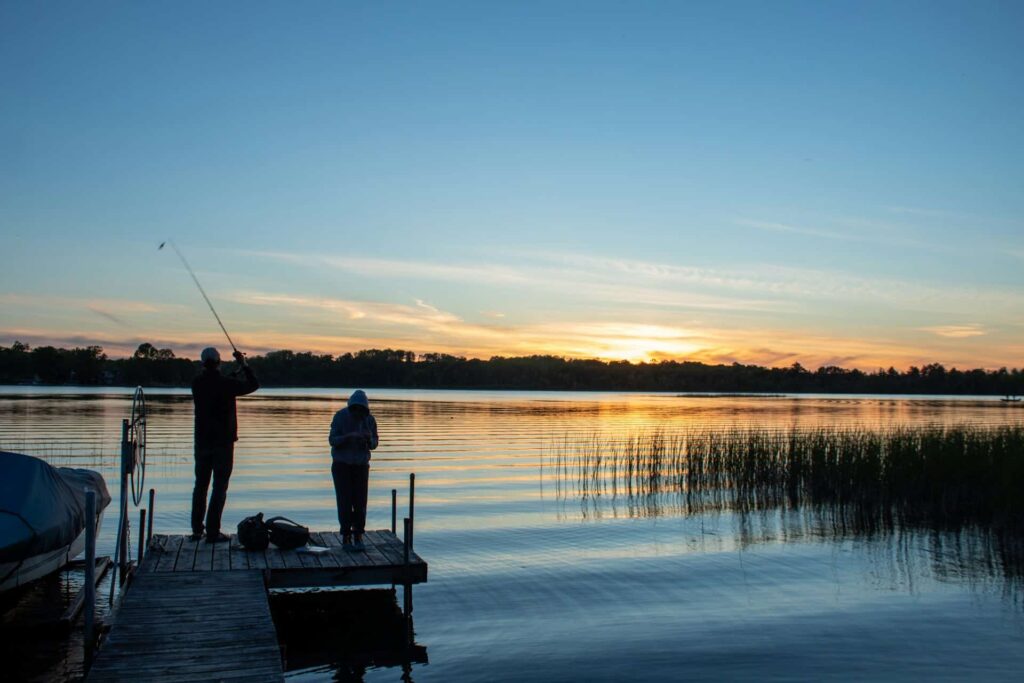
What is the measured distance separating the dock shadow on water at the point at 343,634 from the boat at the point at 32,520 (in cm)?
243

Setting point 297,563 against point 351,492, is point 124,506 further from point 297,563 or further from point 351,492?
point 351,492

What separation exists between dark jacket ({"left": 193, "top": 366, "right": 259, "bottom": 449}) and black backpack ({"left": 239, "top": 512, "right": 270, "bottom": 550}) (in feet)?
3.41

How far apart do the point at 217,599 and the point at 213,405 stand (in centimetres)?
236

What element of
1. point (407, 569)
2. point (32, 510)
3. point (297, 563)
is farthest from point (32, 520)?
point (407, 569)

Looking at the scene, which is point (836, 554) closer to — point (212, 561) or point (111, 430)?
point (212, 561)

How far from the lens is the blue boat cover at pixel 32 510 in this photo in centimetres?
889

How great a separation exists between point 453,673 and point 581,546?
21.7 feet

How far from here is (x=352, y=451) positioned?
10.2 meters

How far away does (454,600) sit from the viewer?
10.8 meters

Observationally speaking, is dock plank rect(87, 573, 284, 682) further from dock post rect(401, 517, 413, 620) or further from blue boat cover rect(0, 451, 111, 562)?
dock post rect(401, 517, 413, 620)

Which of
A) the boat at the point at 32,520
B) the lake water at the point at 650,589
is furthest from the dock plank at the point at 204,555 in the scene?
the lake water at the point at 650,589

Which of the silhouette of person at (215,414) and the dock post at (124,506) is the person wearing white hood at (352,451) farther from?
the dock post at (124,506)

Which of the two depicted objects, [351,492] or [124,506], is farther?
[351,492]

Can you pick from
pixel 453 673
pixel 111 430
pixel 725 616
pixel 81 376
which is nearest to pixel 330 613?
pixel 453 673
